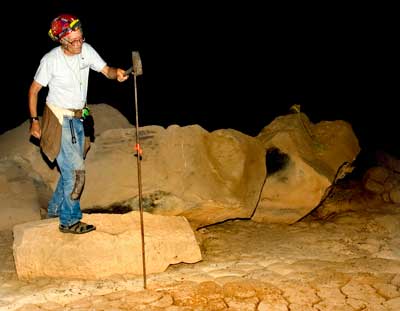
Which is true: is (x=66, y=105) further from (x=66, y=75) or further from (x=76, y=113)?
(x=66, y=75)

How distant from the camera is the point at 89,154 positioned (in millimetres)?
5500

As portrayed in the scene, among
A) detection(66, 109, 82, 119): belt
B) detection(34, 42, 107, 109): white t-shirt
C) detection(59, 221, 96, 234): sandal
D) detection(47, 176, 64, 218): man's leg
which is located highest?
detection(34, 42, 107, 109): white t-shirt

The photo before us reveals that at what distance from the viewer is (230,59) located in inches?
666

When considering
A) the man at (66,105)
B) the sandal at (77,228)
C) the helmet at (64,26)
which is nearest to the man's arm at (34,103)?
the man at (66,105)

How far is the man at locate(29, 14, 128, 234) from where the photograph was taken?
425 cm

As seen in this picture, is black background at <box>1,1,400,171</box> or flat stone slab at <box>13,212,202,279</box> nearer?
flat stone slab at <box>13,212,202,279</box>

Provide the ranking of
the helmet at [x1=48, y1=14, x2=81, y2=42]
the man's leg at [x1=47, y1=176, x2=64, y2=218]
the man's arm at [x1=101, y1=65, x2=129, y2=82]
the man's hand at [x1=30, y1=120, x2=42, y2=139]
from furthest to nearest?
the man's leg at [x1=47, y1=176, x2=64, y2=218] → the man's arm at [x1=101, y1=65, x2=129, y2=82] → the man's hand at [x1=30, y1=120, x2=42, y2=139] → the helmet at [x1=48, y1=14, x2=81, y2=42]

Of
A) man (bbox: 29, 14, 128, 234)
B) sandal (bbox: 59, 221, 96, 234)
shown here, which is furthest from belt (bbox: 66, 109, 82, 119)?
sandal (bbox: 59, 221, 96, 234)

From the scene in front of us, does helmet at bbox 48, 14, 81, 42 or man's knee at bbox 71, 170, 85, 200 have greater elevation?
helmet at bbox 48, 14, 81, 42

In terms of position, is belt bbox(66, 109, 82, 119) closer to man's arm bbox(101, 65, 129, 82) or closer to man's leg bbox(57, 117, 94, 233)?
man's leg bbox(57, 117, 94, 233)

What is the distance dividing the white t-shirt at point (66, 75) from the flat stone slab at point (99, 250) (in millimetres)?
1181

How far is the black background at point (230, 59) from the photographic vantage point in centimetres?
1326

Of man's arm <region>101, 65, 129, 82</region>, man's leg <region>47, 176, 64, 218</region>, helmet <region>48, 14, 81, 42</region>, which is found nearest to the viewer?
helmet <region>48, 14, 81, 42</region>

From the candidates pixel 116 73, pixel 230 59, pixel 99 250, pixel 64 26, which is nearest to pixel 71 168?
pixel 99 250
